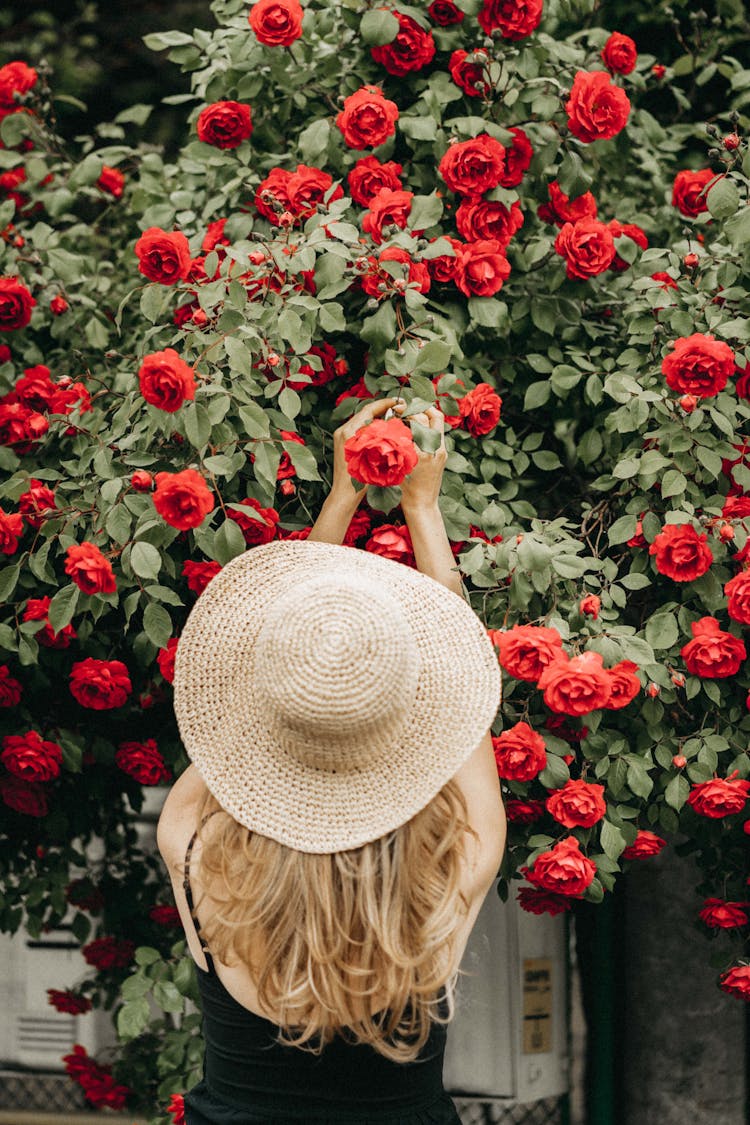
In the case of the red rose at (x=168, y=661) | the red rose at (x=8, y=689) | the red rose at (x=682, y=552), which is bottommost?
the red rose at (x=8, y=689)

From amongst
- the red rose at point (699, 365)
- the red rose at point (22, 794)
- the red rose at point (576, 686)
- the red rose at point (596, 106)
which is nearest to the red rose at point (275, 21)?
the red rose at point (596, 106)

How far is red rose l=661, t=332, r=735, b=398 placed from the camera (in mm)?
1842

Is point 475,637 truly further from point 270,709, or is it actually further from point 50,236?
point 50,236

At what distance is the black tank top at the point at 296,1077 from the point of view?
5.11 ft

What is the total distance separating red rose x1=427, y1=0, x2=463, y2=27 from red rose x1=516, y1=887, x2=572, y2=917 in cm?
169

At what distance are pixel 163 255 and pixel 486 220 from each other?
23.9 inches

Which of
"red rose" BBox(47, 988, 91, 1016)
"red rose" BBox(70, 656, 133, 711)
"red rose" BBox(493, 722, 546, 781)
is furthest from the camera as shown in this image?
"red rose" BBox(47, 988, 91, 1016)

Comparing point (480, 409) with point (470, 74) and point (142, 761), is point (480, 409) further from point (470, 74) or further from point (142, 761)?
point (142, 761)

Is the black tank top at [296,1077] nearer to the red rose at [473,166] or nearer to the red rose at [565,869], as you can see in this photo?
the red rose at [565,869]

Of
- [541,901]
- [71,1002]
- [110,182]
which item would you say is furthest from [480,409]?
A: [71,1002]

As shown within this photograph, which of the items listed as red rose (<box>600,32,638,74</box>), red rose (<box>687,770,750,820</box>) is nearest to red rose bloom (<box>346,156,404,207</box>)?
red rose (<box>600,32,638,74</box>)

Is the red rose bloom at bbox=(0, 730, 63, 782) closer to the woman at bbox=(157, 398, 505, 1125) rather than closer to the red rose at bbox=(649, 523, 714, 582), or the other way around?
the woman at bbox=(157, 398, 505, 1125)

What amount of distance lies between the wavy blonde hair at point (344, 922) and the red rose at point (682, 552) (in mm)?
636

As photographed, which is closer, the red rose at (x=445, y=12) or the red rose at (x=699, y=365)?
the red rose at (x=699, y=365)
